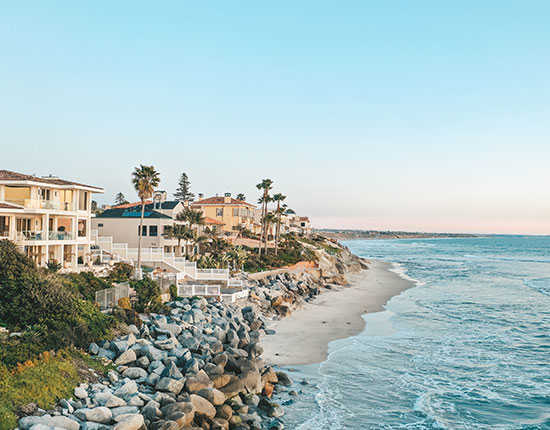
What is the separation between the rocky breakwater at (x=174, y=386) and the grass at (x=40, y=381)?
0.35m

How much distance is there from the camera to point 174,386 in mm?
15258

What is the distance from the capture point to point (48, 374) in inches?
527

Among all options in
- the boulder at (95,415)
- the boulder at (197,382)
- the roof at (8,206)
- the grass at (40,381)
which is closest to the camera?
the grass at (40,381)

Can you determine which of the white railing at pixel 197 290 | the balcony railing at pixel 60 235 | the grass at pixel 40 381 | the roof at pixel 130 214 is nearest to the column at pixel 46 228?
the balcony railing at pixel 60 235

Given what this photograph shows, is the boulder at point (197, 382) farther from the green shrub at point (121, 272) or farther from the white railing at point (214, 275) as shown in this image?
the white railing at point (214, 275)

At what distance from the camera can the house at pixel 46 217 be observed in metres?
29.3

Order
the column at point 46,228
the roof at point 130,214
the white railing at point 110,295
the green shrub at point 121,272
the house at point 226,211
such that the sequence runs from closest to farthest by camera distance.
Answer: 1. the white railing at point 110,295
2. the green shrub at point 121,272
3. the column at point 46,228
4. the roof at point 130,214
5. the house at point 226,211

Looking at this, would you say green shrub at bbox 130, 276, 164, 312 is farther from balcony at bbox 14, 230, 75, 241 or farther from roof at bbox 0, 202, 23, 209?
roof at bbox 0, 202, 23, 209

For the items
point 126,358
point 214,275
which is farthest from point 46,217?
point 126,358

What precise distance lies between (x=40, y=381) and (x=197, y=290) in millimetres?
17349

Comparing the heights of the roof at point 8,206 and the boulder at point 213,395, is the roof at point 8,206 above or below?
above

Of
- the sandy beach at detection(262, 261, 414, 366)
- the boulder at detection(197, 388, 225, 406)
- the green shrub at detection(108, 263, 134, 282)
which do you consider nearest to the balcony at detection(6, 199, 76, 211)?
the green shrub at detection(108, 263, 134, 282)

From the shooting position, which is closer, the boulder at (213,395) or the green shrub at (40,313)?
the boulder at (213,395)

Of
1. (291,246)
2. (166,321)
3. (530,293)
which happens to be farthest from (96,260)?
(530,293)
